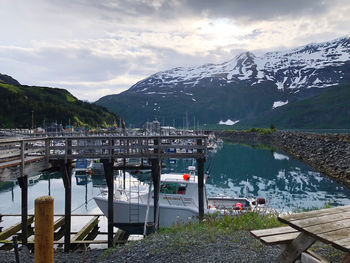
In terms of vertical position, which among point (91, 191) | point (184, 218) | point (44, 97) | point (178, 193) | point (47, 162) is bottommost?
point (91, 191)

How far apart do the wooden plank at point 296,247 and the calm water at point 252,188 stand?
54.1 feet

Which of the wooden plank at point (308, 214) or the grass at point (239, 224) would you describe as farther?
the grass at point (239, 224)

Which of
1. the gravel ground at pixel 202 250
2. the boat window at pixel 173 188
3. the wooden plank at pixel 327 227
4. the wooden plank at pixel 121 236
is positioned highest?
the wooden plank at pixel 327 227

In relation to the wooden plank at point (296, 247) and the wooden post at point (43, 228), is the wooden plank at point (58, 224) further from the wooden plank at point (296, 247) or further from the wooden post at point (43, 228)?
the wooden plank at point (296, 247)

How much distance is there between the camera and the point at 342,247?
4.20 m

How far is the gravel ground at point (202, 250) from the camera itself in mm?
7469

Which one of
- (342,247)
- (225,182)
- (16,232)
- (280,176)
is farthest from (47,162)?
(280,176)

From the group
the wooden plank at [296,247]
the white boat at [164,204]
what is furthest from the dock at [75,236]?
the wooden plank at [296,247]

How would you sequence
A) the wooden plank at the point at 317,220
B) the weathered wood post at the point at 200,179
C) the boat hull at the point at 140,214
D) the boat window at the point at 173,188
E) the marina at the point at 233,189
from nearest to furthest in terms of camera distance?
1. the wooden plank at the point at 317,220
2. the weathered wood post at the point at 200,179
3. the boat hull at the point at 140,214
4. the boat window at the point at 173,188
5. the marina at the point at 233,189

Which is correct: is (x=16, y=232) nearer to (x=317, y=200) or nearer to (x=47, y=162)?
(x=47, y=162)

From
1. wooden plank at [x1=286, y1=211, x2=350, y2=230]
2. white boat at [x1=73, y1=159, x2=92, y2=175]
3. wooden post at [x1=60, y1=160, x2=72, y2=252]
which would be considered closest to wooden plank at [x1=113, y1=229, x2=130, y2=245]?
wooden post at [x1=60, y1=160, x2=72, y2=252]

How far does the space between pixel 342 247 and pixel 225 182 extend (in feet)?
126

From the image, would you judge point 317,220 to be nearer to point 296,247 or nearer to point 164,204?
point 296,247

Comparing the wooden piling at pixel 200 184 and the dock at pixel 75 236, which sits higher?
the wooden piling at pixel 200 184
